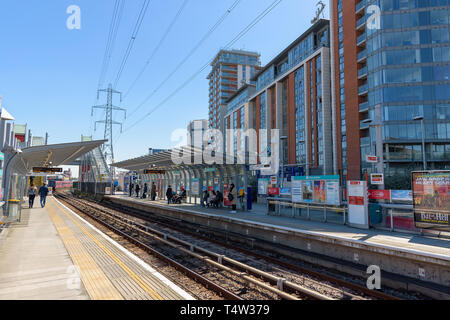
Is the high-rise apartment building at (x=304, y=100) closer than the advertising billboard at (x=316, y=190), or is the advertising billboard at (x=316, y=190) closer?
the advertising billboard at (x=316, y=190)

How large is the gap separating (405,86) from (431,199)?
32.8 metres

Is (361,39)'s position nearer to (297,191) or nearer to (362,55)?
(362,55)

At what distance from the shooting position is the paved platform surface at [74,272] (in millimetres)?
4895

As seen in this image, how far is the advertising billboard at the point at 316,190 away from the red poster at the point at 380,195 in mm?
1247

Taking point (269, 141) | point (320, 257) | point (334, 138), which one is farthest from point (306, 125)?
point (320, 257)

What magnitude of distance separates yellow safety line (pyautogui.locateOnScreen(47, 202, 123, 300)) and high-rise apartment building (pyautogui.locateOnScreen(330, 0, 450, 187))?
33901mm

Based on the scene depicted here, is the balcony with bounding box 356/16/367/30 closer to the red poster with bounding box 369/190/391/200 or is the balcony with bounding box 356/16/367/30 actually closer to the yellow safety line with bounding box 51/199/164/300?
the red poster with bounding box 369/190/391/200

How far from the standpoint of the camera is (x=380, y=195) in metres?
10.3

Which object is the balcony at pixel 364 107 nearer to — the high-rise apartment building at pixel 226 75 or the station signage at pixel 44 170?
the station signage at pixel 44 170

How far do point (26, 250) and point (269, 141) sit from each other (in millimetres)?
48097

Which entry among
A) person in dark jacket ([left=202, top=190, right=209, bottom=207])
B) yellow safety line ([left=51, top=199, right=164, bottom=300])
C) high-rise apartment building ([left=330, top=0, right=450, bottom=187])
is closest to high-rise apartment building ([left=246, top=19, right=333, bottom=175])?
high-rise apartment building ([left=330, top=0, right=450, bottom=187])

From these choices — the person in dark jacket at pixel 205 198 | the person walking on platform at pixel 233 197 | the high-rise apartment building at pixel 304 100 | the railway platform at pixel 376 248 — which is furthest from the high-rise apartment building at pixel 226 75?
the railway platform at pixel 376 248

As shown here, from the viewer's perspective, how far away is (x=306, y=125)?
45.5 m

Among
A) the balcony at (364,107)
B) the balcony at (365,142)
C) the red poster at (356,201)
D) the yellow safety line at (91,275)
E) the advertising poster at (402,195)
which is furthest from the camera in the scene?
the balcony at (364,107)
